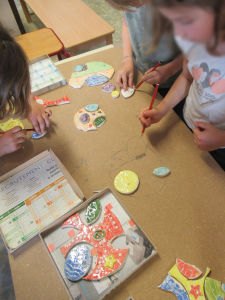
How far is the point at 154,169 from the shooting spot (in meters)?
0.66

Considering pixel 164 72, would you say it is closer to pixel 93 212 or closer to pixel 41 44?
pixel 93 212

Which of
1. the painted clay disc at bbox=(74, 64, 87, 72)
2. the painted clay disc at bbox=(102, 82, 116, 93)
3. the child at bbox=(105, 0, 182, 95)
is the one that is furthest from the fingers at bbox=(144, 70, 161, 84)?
the painted clay disc at bbox=(74, 64, 87, 72)

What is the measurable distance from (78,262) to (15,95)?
410 mm

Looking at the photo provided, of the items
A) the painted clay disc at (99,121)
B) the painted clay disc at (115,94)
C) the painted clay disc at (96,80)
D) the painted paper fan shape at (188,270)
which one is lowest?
the painted paper fan shape at (188,270)

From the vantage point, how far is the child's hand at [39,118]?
755mm

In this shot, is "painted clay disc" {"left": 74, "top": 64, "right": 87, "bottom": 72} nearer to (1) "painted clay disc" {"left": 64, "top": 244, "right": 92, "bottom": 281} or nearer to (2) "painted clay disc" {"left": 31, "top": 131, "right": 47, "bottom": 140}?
(2) "painted clay disc" {"left": 31, "top": 131, "right": 47, "bottom": 140}

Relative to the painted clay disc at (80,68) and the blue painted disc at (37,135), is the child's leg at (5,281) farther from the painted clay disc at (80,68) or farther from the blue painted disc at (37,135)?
the painted clay disc at (80,68)

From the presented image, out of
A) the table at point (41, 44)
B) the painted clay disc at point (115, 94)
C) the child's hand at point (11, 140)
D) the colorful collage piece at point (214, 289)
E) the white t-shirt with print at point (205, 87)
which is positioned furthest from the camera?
the table at point (41, 44)

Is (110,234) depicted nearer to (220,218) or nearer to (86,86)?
(220,218)

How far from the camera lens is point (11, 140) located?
0.71 m

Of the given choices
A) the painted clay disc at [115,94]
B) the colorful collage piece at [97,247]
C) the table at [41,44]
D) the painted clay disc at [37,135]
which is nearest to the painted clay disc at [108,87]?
the painted clay disc at [115,94]

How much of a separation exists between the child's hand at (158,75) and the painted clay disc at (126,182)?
0.33 m

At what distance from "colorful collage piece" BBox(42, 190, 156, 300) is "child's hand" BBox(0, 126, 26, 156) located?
26cm

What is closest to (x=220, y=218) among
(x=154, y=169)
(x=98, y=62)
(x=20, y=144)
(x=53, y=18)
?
(x=154, y=169)
